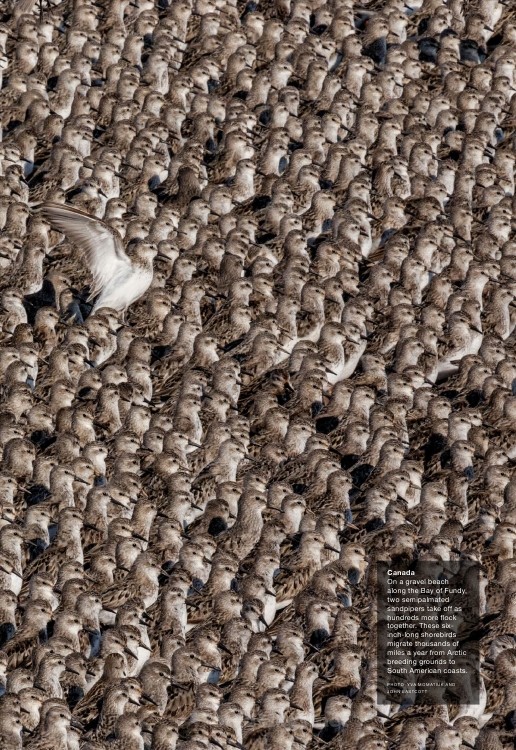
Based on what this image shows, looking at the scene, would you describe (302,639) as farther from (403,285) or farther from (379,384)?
(403,285)

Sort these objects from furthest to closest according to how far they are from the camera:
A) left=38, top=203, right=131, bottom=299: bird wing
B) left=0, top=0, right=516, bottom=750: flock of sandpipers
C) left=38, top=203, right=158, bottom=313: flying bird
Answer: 1. left=38, top=203, right=131, bottom=299: bird wing
2. left=38, top=203, right=158, bottom=313: flying bird
3. left=0, top=0, right=516, bottom=750: flock of sandpipers

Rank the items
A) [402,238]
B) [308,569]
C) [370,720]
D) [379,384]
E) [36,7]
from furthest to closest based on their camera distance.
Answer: [36,7] → [402,238] → [379,384] → [308,569] → [370,720]

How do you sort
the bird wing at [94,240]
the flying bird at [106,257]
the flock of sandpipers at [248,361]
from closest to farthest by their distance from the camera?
the flock of sandpipers at [248,361], the flying bird at [106,257], the bird wing at [94,240]

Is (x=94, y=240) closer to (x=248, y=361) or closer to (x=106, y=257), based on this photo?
(x=106, y=257)

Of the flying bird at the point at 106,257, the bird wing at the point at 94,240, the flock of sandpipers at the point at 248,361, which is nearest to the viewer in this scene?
the flock of sandpipers at the point at 248,361

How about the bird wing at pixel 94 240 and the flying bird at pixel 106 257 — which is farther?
the bird wing at pixel 94 240

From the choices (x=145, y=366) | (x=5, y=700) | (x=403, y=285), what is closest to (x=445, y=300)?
(x=403, y=285)

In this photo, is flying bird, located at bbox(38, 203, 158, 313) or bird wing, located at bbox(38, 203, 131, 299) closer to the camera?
flying bird, located at bbox(38, 203, 158, 313)

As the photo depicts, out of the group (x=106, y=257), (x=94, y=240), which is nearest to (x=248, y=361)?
(x=106, y=257)
